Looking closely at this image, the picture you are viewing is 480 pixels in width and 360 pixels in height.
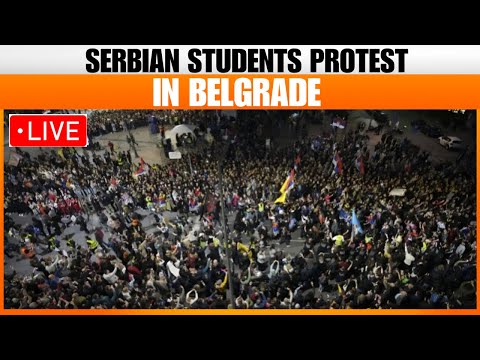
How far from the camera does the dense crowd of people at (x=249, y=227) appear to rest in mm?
10500

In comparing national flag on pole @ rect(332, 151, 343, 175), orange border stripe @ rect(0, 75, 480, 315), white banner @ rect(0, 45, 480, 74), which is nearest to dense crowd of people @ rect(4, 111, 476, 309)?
national flag on pole @ rect(332, 151, 343, 175)

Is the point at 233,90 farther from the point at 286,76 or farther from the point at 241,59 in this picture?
the point at 286,76

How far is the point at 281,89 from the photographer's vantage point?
10156mm

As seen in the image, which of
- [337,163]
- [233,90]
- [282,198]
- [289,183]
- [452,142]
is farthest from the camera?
[282,198]

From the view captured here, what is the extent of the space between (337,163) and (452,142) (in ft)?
7.07

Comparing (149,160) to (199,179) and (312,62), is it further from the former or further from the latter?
(312,62)

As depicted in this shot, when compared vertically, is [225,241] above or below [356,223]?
below

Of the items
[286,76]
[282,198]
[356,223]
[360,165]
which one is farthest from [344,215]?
[286,76]

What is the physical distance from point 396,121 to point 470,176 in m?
1.72

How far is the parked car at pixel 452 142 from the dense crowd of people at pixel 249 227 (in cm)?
43

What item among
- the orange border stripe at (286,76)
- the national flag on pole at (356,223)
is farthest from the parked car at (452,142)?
the national flag on pole at (356,223)

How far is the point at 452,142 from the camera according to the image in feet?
34.1

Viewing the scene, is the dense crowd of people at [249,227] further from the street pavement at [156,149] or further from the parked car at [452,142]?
the parked car at [452,142]

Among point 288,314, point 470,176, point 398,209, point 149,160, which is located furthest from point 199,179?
point 470,176
